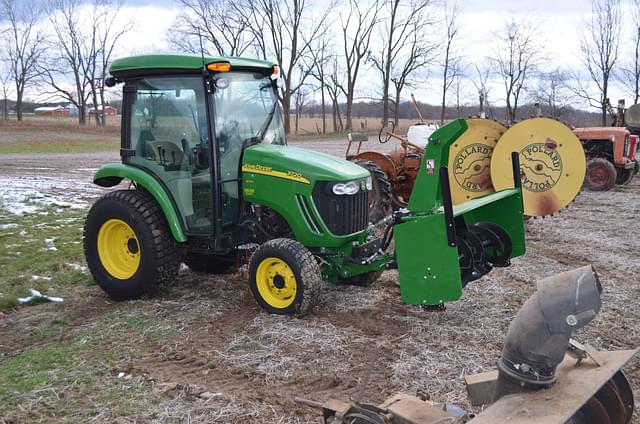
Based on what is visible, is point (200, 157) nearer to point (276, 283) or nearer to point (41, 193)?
point (276, 283)

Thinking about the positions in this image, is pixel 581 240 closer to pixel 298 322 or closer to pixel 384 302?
pixel 384 302

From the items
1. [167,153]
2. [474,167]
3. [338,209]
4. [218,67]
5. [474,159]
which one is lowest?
[338,209]

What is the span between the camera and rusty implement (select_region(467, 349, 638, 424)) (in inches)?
98.7

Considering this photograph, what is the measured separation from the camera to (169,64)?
5555 mm

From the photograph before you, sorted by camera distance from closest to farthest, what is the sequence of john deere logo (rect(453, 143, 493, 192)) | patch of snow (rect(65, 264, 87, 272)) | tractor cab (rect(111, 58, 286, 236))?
tractor cab (rect(111, 58, 286, 236)), patch of snow (rect(65, 264, 87, 272)), john deere logo (rect(453, 143, 493, 192))

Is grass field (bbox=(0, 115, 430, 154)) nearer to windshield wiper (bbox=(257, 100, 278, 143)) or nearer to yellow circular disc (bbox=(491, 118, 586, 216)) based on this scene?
A: windshield wiper (bbox=(257, 100, 278, 143))

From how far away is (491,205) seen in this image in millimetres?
5676

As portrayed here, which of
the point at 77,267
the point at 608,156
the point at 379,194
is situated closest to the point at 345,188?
the point at 77,267

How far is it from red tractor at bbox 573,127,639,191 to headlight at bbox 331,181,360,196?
1070 centimetres

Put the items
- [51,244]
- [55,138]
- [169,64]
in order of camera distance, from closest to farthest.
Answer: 1. [169,64]
2. [51,244]
3. [55,138]

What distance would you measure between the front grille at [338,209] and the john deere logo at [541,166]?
2.86 m

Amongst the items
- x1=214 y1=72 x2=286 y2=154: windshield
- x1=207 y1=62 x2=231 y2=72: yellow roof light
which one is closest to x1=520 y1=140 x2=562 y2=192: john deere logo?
x1=214 y1=72 x2=286 y2=154: windshield

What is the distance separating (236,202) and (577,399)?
374cm

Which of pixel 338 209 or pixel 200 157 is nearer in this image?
pixel 338 209
